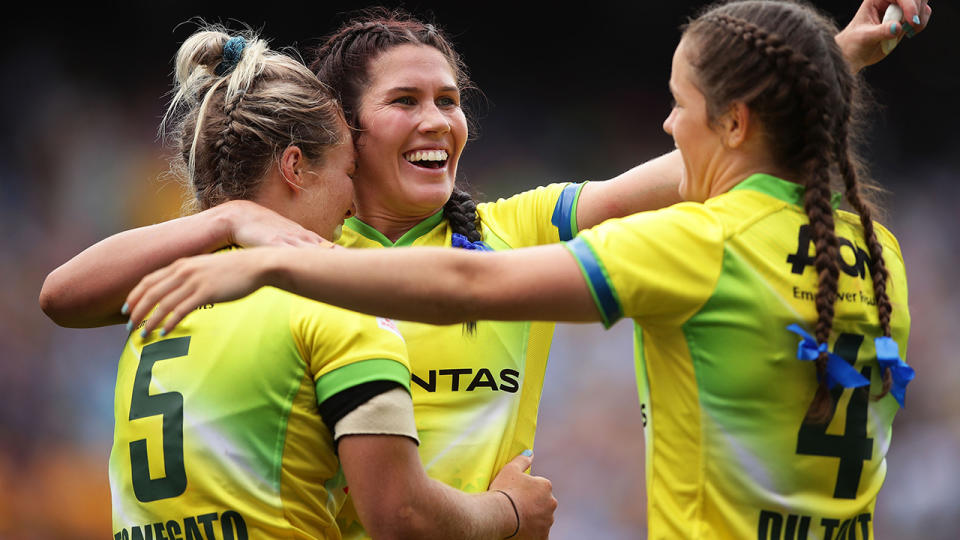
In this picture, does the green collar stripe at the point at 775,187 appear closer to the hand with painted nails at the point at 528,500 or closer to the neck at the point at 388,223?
the hand with painted nails at the point at 528,500

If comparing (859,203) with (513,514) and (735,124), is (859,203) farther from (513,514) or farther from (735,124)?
(513,514)

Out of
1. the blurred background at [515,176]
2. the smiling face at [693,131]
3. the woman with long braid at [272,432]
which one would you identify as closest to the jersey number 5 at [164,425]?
the woman with long braid at [272,432]

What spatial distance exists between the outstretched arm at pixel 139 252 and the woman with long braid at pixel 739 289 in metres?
0.57

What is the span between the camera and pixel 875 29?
2.36m

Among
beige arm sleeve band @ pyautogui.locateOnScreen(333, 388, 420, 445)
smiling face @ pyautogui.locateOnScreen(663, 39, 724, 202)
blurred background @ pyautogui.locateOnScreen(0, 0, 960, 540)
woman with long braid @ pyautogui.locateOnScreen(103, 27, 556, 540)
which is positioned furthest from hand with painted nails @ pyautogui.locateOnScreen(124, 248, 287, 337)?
blurred background @ pyautogui.locateOnScreen(0, 0, 960, 540)

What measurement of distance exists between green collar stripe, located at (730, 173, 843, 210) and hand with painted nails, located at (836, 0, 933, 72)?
0.62 m

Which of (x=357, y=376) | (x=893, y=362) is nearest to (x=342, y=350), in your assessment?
(x=357, y=376)

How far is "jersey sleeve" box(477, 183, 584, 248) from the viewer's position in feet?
9.28

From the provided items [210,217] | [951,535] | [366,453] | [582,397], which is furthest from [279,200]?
[951,535]

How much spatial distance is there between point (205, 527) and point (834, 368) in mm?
1257

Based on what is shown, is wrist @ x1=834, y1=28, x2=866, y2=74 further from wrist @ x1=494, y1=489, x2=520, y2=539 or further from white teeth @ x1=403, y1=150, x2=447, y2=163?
wrist @ x1=494, y1=489, x2=520, y2=539

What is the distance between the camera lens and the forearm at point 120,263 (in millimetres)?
2203

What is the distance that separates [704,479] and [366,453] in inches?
25.2

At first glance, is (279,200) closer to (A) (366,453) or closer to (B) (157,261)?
(B) (157,261)
